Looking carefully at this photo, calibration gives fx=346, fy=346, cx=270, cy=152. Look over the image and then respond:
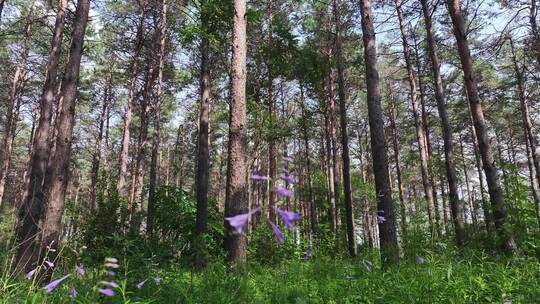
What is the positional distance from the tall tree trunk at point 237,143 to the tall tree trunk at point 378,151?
2.25 m

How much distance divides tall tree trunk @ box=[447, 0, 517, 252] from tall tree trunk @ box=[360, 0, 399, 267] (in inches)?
61.9

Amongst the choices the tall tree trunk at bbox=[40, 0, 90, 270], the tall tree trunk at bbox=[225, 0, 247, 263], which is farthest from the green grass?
the tall tree trunk at bbox=[40, 0, 90, 270]

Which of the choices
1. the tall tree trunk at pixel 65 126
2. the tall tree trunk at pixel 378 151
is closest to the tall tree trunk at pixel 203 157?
the tall tree trunk at pixel 65 126

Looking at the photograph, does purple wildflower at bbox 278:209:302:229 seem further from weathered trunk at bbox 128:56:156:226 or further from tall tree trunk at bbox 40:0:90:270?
weathered trunk at bbox 128:56:156:226

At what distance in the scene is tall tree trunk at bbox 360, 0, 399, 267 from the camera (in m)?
5.75

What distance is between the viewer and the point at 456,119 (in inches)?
960

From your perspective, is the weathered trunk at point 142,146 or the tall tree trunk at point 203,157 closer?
the tall tree trunk at point 203,157

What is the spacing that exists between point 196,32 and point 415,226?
273 inches

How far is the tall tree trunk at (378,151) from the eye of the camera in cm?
575

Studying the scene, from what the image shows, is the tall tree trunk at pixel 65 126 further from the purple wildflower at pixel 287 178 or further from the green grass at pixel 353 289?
the purple wildflower at pixel 287 178

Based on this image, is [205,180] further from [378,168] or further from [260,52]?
[260,52]

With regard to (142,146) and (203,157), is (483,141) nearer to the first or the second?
(203,157)

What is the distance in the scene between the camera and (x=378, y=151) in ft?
20.3

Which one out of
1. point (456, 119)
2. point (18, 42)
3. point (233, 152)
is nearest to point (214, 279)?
point (233, 152)
